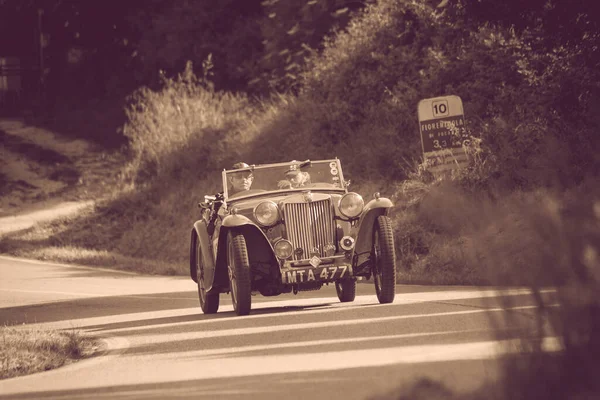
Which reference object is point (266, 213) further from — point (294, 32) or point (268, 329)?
point (294, 32)

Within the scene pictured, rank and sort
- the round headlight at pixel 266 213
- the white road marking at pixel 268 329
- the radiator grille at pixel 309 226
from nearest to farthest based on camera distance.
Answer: the white road marking at pixel 268 329, the round headlight at pixel 266 213, the radiator grille at pixel 309 226

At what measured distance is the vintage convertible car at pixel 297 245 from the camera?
1408cm

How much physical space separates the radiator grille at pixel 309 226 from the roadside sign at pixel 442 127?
348 inches

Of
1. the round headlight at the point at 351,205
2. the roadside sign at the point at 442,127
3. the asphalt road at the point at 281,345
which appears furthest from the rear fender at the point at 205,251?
the roadside sign at the point at 442,127

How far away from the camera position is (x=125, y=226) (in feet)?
113

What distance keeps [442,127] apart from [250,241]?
32.1 feet

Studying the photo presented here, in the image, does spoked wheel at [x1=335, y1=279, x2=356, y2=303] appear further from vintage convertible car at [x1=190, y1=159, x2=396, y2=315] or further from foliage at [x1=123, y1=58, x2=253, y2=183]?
Result: foliage at [x1=123, y1=58, x2=253, y2=183]

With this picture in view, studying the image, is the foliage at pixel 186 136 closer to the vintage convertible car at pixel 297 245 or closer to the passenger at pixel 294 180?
the passenger at pixel 294 180

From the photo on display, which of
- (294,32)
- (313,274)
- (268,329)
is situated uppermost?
(294,32)

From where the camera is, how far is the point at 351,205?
1444 centimetres

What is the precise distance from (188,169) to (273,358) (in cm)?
2635

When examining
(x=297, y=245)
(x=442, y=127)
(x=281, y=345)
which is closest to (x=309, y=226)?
(x=297, y=245)

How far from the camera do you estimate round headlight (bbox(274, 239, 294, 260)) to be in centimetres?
1427

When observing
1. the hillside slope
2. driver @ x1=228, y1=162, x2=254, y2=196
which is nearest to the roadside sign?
driver @ x1=228, y1=162, x2=254, y2=196
